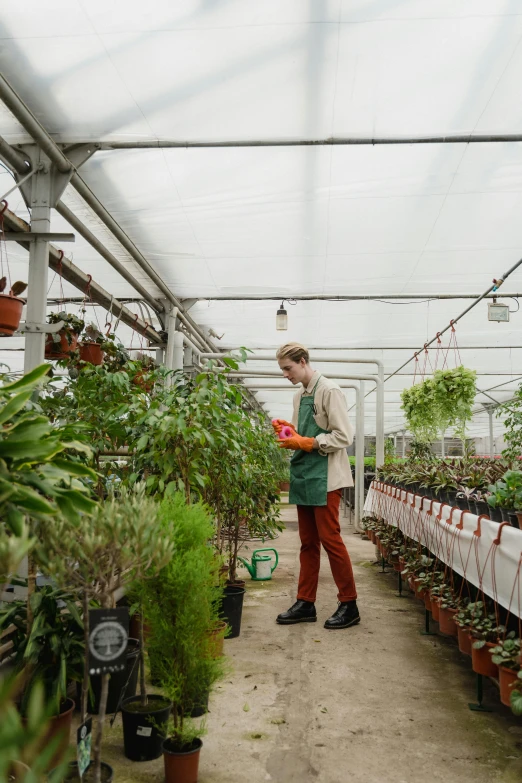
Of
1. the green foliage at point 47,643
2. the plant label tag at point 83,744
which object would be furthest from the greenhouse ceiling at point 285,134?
the plant label tag at point 83,744

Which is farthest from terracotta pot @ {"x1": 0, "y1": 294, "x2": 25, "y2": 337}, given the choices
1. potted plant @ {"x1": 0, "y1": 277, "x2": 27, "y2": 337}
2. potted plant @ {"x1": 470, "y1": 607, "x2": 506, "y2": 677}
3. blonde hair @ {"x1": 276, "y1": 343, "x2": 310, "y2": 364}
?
potted plant @ {"x1": 470, "y1": 607, "x2": 506, "y2": 677}

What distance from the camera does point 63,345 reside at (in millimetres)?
3760

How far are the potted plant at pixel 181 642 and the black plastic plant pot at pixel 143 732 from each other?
8cm

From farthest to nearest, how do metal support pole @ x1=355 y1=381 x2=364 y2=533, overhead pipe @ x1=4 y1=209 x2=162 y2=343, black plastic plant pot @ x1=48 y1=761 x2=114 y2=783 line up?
1. metal support pole @ x1=355 y1=381 x2=364 y2=533
2. overhead pipe @ x1=4 y1=209 x2=162 y2=343
3. black plastic plant pot @ x1=48 y1=761 x2=114 y2=783

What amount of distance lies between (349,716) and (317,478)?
1.33 meters

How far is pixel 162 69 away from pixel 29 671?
278 centimetres

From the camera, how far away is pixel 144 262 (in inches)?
206

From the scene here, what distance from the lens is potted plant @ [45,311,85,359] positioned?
375 centimetres

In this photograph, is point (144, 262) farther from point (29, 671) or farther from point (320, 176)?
point (29, 671)

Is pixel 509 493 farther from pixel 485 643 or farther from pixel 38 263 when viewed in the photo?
pixel 38 263

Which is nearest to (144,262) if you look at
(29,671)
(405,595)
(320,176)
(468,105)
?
Result: (320,176)

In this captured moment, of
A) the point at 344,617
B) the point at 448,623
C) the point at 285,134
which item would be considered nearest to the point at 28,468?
the point at 448,623

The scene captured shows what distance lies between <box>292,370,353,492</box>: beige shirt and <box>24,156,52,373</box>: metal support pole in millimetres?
1621

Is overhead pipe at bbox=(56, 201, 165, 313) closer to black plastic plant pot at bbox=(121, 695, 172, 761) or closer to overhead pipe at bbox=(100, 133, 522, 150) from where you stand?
overhead pipe at bbox=(100, 133, 522, 150)
